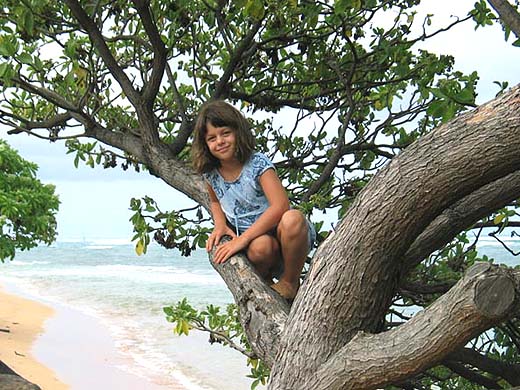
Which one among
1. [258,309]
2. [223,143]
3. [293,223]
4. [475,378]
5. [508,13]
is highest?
[508,13]

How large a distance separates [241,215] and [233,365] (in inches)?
487

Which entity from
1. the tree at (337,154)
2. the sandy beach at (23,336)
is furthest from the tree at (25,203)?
the tree at (337,154)

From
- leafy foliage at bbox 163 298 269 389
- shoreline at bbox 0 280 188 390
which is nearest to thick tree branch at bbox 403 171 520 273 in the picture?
leafy foliage at bbox 163 298 269 389

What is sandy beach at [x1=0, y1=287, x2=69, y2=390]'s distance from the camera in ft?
41.3

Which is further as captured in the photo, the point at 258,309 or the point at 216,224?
the point at 216,224

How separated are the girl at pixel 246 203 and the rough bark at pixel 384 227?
1.49 ft

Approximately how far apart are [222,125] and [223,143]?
66mm

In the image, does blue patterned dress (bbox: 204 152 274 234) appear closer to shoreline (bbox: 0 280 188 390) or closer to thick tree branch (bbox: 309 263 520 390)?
thick tree branch (bbox: 309 263 520 390)

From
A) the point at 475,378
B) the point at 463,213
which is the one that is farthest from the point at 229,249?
the point at 475,378

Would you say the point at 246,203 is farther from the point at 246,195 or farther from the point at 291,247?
the point at 291,247

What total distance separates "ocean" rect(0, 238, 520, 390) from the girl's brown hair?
1.55 metres

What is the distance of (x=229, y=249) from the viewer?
247 cm

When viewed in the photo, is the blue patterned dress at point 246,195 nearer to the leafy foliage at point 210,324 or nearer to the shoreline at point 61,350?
the leafy foliage at point 210,324

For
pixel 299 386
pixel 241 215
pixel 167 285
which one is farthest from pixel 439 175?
pixel 167 285
